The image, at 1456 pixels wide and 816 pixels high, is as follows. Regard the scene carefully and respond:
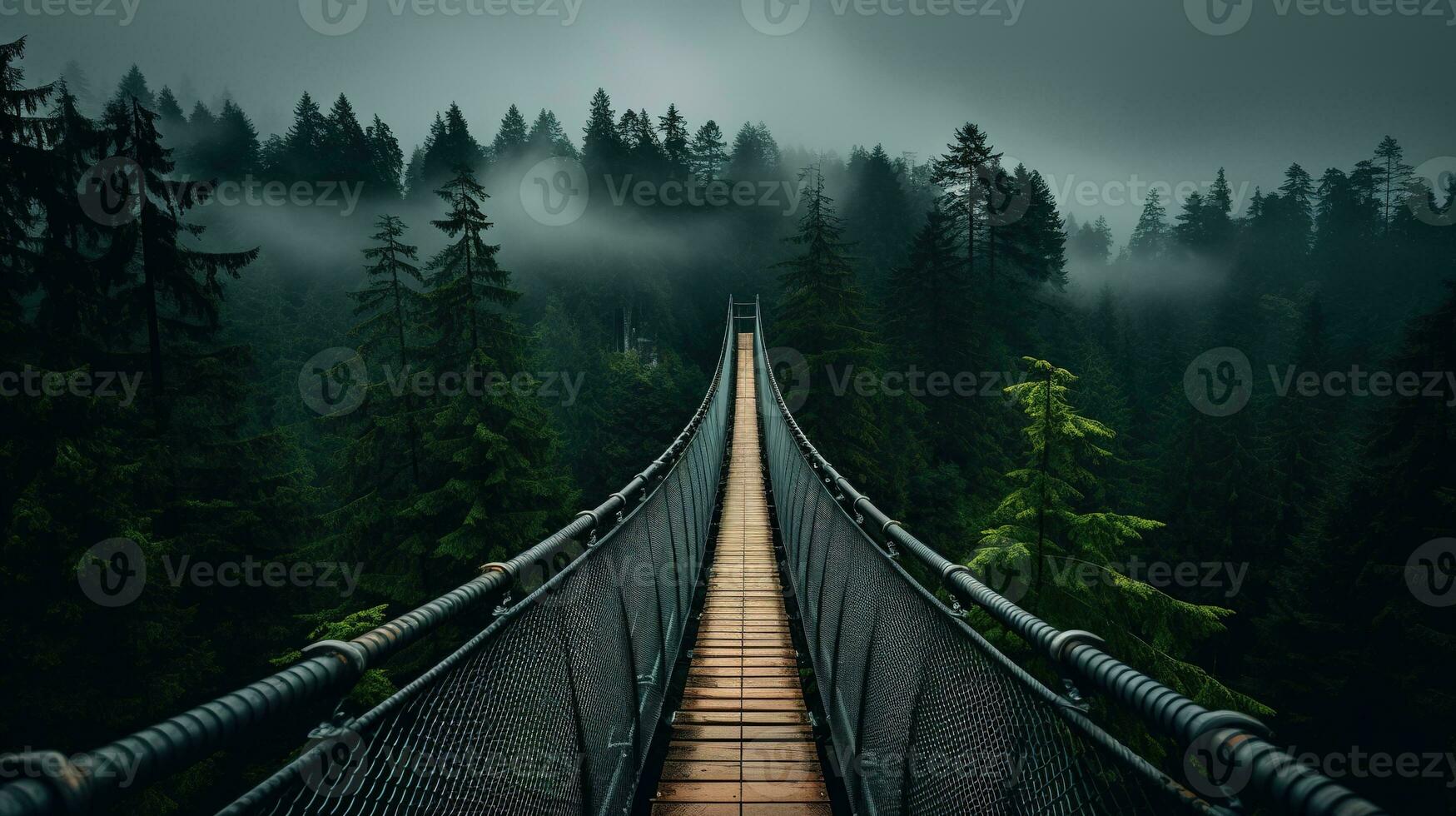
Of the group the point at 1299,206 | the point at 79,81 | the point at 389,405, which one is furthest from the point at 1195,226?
the point at 79,81

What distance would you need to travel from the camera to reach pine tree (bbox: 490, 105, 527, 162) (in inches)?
2261

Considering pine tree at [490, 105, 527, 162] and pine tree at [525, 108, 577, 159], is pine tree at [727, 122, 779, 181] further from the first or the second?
pine tree at [490, 105, 527, 162]

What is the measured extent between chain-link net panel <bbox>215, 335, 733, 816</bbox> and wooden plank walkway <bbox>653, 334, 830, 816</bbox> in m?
0.24

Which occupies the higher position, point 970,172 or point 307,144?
point 307,144

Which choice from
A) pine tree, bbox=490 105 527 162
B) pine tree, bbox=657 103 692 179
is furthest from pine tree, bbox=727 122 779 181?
pine tree, bbox=490 105 527 162

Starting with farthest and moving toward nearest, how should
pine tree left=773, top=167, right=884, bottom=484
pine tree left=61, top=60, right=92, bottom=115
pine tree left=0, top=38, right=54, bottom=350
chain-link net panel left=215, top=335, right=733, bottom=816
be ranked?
pine tree left=61, top=60, right=92, bottom=115
pine tree left=773, top=167, right=884, bottom=484
pine tree left=0, top=38, right=54, bottom=350
chain-link net panel left=215, top=335, right=733, bottom=816

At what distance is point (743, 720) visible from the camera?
3447 millimetres

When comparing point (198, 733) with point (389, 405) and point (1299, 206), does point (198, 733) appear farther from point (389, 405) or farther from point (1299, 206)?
point (1299, 206)

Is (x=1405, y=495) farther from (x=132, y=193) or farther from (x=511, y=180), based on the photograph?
(x=511, y=180)

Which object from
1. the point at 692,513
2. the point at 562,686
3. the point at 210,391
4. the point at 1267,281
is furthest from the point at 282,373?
the point at 1267,281

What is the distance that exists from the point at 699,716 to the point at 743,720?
0.81ft

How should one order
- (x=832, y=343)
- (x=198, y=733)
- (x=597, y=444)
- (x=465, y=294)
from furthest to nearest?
(x=597, y=444), (x=832, y=343), (x=465, y=294), (x=198, y=733)

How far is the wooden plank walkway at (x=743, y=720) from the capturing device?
2850 mm

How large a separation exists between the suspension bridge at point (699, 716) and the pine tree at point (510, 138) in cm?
6134
